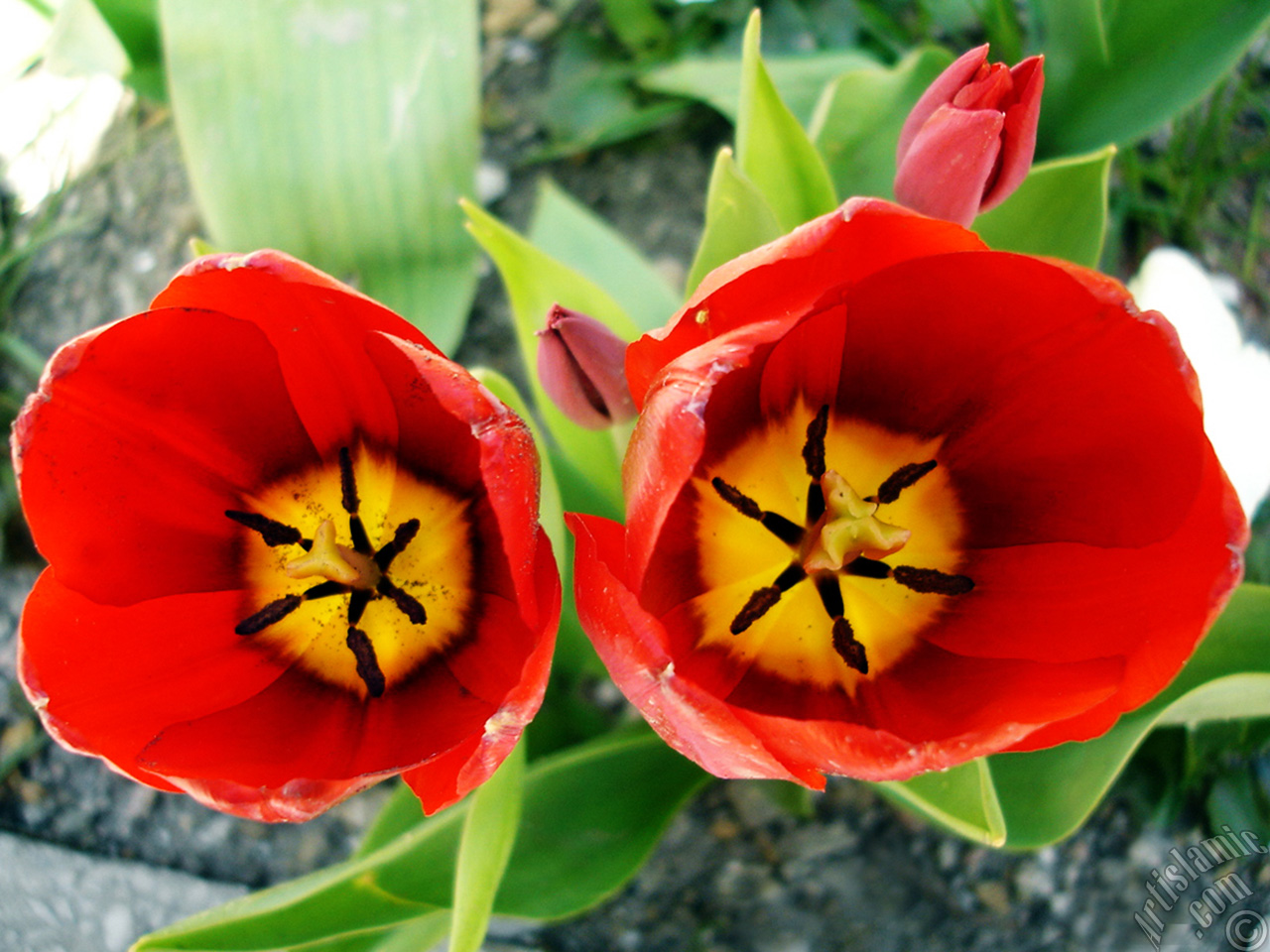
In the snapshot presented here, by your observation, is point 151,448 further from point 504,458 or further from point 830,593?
point 830,593

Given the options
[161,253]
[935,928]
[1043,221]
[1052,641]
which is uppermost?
[1043,221]

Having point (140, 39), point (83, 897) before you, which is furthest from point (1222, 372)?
point (83, 897)

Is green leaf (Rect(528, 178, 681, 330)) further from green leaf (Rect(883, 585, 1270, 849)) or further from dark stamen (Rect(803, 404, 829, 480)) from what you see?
green leaf (Rect(883, 585, 1270, 849))

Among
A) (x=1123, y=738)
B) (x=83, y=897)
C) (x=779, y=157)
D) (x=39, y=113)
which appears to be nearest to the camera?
(x=1123, y=738)

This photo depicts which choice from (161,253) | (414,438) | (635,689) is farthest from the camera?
(161,253)

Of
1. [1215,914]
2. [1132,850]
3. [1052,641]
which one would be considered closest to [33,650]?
[1052,641]

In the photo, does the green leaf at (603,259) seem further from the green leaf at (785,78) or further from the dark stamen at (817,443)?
the dark stamen at (817,443)

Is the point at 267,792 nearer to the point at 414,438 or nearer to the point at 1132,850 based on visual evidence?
the point at 414,438
